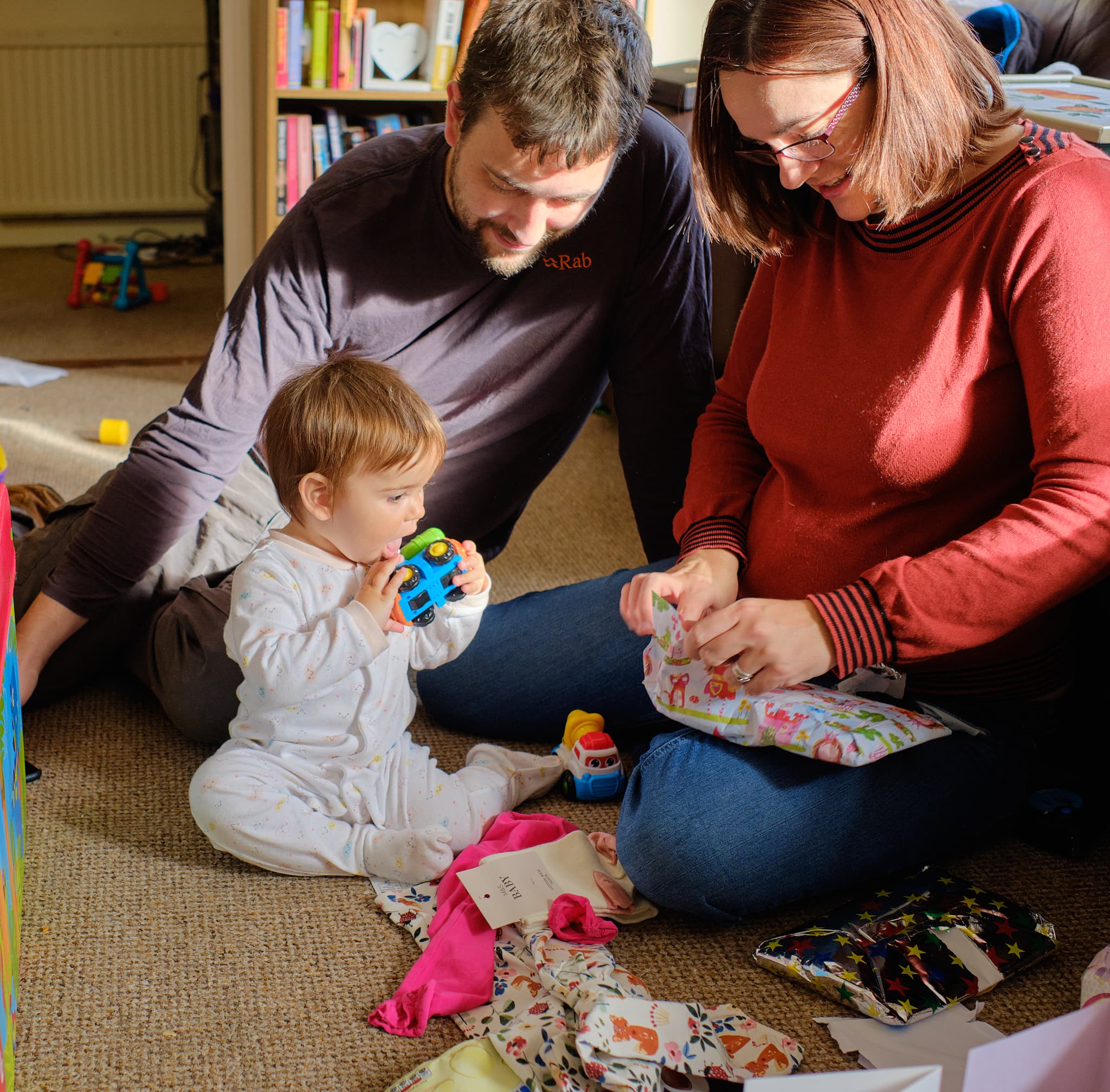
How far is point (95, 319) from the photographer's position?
302 centimetres

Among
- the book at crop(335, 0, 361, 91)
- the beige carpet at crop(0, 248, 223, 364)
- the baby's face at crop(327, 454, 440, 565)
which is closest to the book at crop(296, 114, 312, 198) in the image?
the book at crop(335, 0, 361, 91)

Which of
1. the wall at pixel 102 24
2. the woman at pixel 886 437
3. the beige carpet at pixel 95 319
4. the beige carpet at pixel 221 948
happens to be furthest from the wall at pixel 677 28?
the beige carpet at pixel 221 948

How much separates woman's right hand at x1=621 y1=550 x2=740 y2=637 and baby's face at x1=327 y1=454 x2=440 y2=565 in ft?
0.81

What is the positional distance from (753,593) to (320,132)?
5.99 ft

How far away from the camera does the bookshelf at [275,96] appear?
250 centimetres

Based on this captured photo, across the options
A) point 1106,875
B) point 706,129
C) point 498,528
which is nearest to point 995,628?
point 1106,875

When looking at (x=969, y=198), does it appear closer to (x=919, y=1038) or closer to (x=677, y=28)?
(x=919, y=1038)

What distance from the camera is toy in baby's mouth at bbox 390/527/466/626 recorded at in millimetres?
1169

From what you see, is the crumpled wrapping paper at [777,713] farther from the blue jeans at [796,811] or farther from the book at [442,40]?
the book at [442,40]

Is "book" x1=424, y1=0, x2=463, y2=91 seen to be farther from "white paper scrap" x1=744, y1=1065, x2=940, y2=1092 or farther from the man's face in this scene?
"white paper scrap" x1=744, y1=1065, x2=940, y2=1092

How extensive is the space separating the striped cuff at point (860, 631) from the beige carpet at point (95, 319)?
7.14 feet

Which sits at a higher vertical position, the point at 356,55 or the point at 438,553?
the point at 356,55

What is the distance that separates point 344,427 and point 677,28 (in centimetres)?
215

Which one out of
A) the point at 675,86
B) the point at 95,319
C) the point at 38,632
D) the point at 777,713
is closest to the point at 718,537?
the point at 777,713
